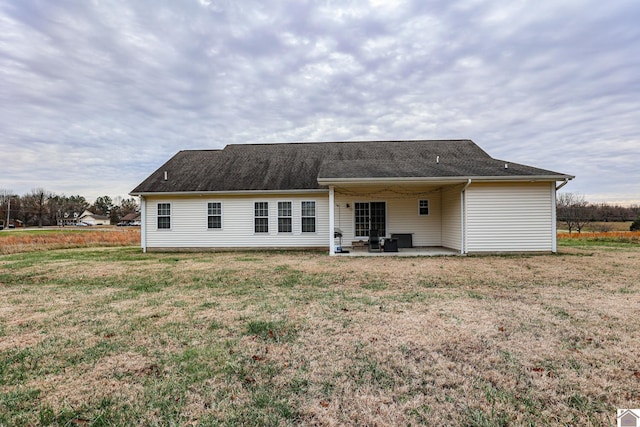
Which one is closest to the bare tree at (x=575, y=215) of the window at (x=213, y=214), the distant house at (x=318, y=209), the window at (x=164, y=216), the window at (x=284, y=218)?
the distant house at (x=318, y=209)

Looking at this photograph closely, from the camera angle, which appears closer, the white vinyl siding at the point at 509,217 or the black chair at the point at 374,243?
the white vinyl siding at the point at 509,217

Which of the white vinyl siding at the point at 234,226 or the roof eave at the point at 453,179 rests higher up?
the roof eave at the point at 453,179

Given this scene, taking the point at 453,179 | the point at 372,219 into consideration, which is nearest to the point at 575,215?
the point at 372,219

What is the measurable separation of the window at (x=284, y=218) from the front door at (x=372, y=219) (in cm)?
304

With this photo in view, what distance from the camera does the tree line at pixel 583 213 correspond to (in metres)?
28.4

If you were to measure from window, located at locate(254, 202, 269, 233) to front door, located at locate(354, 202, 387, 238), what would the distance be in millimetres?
4074

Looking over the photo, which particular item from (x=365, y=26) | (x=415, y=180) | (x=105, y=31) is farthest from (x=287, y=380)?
(x=105, y=31)

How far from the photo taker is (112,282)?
7.29 metres

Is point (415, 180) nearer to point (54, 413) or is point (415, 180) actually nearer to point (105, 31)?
point (54, 413)

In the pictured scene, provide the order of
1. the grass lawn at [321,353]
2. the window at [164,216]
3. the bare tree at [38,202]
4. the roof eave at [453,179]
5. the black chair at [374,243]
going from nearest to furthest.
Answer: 1. the grass lawn at [321,353]
2. the roof eave at [453,179]
3. the black chair at [374,243]
4. the window at [164,216]
5. the bare tree at [38,202]

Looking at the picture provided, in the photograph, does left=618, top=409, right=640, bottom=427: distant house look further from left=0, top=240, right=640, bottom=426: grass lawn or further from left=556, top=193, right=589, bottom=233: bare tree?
left=556, top=193, right=589, bottom=233: bare tree

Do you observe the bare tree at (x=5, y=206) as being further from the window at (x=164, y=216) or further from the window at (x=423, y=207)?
the window at (x=423, y=207)

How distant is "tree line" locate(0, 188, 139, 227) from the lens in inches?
2677

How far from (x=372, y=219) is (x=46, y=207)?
86654 mm
